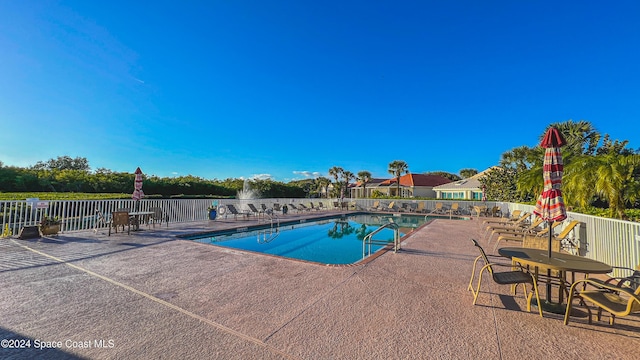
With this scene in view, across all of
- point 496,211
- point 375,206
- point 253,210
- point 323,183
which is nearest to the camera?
point 253,210

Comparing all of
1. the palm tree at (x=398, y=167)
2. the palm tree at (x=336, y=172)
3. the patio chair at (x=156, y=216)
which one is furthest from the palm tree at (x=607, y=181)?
the palm tree at (x=336, y=172)

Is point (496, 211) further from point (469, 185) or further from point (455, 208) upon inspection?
point (469, 185)

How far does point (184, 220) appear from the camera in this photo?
10945 millimetres

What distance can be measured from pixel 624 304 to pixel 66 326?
556cm

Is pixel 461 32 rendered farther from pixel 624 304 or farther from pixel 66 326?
→ pixel 66 326

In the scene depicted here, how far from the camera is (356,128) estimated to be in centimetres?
2772

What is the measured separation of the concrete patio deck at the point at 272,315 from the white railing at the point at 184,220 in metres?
2.21

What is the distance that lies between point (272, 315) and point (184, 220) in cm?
961

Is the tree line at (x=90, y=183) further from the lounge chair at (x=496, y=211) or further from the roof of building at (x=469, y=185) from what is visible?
the roof of building at (x=469, y=185)

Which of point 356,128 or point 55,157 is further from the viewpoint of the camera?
point 55,157

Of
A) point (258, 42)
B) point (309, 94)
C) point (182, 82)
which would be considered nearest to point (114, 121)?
point (182, 82)

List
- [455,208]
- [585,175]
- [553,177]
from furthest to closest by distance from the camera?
[455,208], [585,175], [553,177]

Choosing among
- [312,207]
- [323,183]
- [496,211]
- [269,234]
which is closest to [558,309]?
[269,234]

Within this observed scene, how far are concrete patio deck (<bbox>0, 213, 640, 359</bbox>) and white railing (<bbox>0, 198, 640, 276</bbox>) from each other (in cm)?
221
